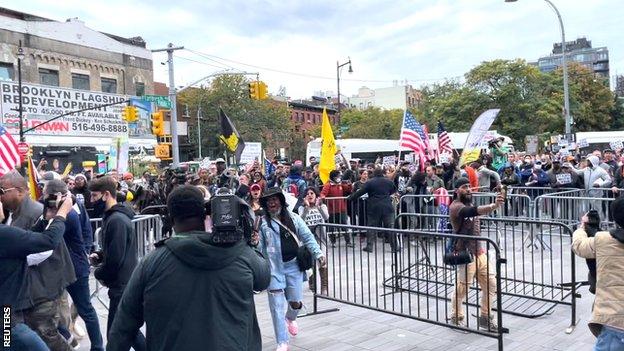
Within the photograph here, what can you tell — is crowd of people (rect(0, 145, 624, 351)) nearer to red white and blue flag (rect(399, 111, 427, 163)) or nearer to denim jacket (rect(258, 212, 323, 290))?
denim jacket (rect(258, 212, 323, 290))

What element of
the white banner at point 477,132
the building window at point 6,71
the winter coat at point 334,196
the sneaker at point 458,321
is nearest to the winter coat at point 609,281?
the sneaker at point 458,321

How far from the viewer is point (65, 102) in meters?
29.5

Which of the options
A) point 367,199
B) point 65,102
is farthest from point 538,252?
point 65,102

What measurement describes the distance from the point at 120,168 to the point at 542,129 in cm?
4791

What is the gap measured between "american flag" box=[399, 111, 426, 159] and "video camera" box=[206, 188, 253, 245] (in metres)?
11.7

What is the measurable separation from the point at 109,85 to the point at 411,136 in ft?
106

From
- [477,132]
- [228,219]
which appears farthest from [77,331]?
[477,132]

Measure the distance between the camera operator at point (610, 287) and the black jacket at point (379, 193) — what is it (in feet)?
24.8

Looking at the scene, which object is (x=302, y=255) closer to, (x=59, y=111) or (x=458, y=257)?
(x=458, y=257)

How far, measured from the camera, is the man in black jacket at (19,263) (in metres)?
3.78

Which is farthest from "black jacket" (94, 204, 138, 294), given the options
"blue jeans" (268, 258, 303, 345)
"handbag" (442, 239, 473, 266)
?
"handbag" (442, 239, 473, 266)

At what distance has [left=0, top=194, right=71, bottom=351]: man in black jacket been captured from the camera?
149 inches

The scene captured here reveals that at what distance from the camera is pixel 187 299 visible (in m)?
2.69

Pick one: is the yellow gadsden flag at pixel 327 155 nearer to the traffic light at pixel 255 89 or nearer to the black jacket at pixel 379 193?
the black jacket at pixel 379 193
